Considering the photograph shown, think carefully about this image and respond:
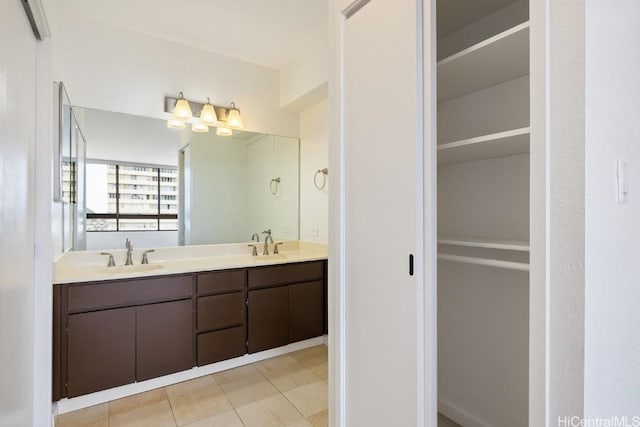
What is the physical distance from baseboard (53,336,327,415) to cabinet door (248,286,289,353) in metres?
0.09

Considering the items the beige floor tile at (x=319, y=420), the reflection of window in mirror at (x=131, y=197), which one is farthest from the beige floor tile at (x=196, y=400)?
the reflection of window in mirror at (x=131, y=197)

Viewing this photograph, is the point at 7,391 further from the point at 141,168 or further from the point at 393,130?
the point at 141,168

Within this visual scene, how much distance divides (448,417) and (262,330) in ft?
4.97

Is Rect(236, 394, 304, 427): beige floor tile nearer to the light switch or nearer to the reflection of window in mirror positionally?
the reflection of window in mirror

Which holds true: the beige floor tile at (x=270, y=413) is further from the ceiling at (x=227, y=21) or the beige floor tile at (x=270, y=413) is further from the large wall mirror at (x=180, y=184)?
the ceiling at (x=227, y=21)

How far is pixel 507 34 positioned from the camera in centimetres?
114

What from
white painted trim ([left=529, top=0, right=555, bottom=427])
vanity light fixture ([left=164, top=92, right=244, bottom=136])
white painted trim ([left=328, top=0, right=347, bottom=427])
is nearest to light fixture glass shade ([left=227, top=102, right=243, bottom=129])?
vanity light fixture ([left=164, top=92, right=244, bottom=136])

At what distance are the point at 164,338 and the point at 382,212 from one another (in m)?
1.92

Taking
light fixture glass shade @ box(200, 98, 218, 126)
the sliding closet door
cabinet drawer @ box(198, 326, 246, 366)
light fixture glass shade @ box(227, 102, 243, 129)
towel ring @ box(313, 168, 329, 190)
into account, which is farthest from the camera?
towel ring @ box(313, 168, 329, 190)

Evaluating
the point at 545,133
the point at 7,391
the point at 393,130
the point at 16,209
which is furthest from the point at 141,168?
the point at 545,133

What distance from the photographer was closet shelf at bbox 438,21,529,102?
119 centimetres

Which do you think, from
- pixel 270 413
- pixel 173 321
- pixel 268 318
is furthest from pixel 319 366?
pixel 173 321

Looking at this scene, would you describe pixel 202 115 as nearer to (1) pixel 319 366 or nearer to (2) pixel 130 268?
(2) pixel 130 268

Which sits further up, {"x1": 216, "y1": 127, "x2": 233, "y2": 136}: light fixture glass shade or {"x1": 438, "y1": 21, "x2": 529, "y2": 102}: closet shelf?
{"x1": 216, "y1": 127, "x2": 233, "y2": 136}: light fixture glass shade
